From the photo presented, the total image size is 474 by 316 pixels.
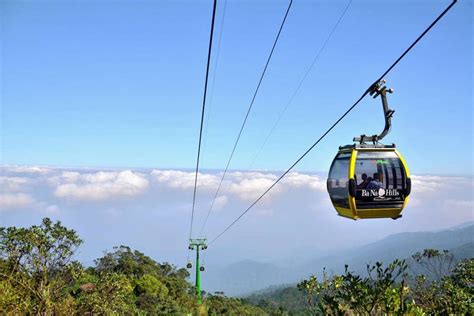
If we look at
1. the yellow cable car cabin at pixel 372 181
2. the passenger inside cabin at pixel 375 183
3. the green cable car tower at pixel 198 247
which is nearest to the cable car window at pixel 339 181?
the yellow cable car cabin at pixel 372 181

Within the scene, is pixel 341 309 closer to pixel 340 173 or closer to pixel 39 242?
pixel 340 173

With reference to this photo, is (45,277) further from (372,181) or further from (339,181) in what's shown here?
(372,181)

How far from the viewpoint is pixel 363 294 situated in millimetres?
10508

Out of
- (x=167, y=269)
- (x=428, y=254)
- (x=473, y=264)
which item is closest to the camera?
(x=473, y=264)

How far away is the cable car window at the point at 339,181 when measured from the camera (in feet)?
35.2

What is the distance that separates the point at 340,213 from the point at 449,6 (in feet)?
22.7

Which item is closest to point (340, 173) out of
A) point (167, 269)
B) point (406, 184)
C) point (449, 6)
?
point (406, 184)

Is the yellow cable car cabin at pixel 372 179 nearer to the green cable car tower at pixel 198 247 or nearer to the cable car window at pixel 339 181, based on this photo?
the cable car window at pixel 339 181

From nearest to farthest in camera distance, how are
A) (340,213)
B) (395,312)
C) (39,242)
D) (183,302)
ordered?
(395,312) < (340,213) < (39,242) < (183,302)

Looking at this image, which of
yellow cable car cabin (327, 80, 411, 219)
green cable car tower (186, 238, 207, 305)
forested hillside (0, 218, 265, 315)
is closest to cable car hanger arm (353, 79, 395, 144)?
yellow cable car cabin (327, 80, 411, 219)

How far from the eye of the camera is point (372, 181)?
34.8 feet

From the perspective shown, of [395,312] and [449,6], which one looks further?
[395,312]

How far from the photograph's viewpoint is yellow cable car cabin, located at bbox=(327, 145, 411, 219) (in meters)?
10.5

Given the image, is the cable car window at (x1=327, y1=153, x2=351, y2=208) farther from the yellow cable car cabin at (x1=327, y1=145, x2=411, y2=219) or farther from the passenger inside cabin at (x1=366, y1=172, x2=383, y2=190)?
the passenger inside cabin at (x1=366, y1=172, x2=383, y2=190)
